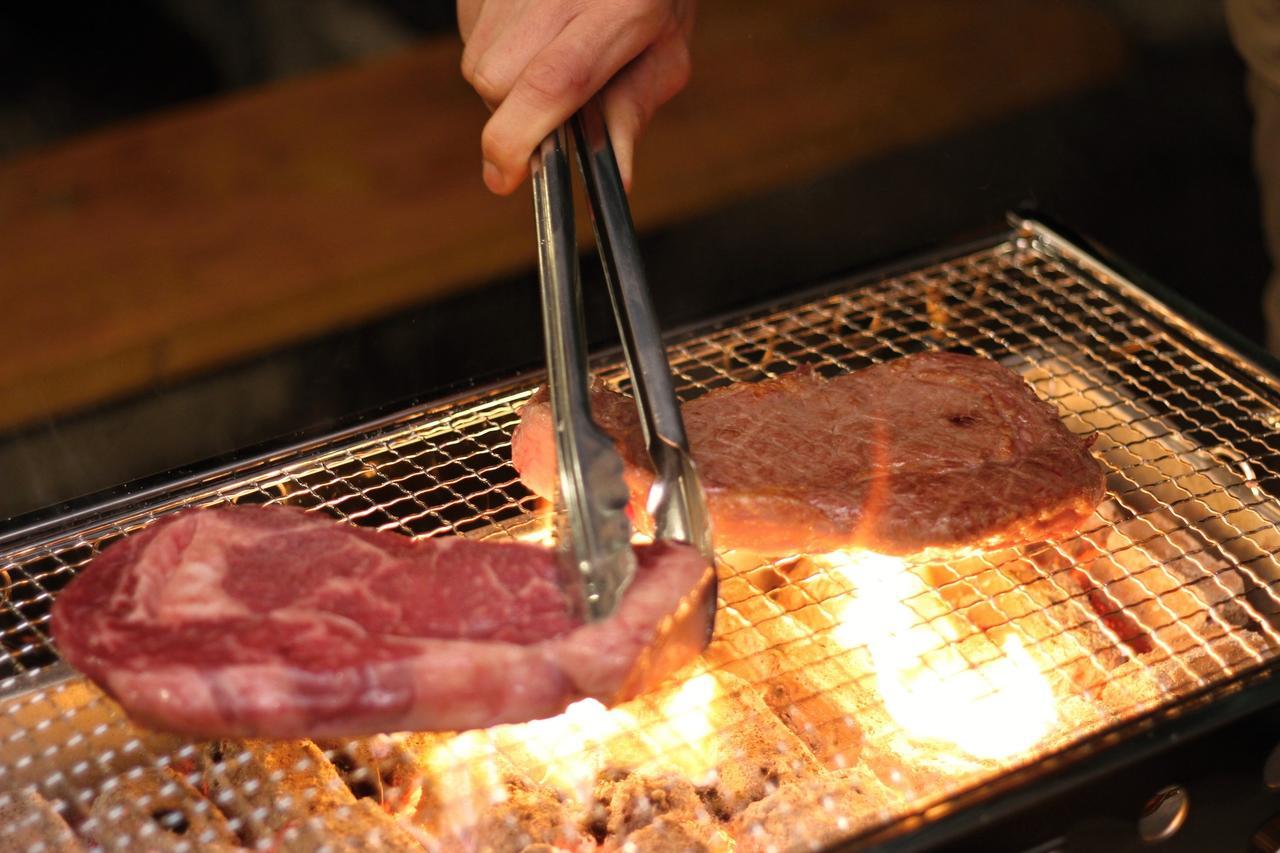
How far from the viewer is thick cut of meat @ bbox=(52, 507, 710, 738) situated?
64.6 inches

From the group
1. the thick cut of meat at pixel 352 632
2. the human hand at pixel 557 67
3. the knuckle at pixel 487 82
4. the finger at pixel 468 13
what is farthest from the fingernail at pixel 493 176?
the thick cut of meat at pixel 352 632

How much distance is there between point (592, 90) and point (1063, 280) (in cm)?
117

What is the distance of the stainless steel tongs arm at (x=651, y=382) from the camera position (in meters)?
1.85

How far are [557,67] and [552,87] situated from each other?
4cm

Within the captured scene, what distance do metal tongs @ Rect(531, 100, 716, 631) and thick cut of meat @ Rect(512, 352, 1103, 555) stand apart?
153mm

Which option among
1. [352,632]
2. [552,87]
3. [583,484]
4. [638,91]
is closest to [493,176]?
[552,87]

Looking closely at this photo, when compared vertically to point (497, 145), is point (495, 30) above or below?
above

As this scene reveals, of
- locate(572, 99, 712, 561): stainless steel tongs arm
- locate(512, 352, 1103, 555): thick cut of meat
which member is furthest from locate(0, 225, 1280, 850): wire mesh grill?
locate(572, 99, 712, 561): stainless steel tongs arm

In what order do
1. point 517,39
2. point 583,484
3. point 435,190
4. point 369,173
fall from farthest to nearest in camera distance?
point 369,173 → point 435,190 → point 517,39 → point 583,484

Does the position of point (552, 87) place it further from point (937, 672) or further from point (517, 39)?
point (937, 672)

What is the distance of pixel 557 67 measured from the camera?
2102mm

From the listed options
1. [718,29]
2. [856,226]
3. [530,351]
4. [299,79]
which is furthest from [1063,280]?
[299,79]

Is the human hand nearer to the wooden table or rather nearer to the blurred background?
the blurred background

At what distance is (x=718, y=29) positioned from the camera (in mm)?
4656
